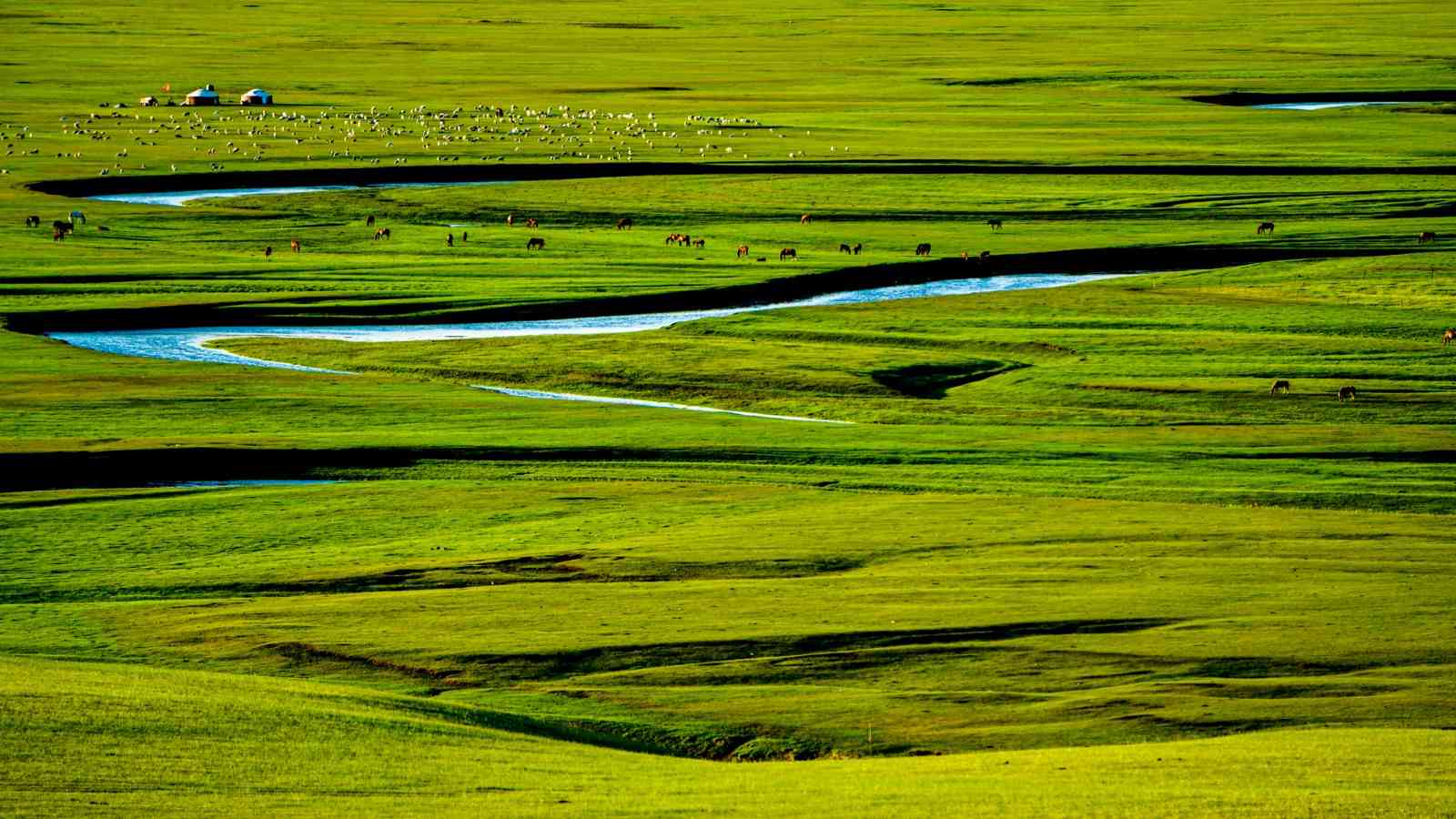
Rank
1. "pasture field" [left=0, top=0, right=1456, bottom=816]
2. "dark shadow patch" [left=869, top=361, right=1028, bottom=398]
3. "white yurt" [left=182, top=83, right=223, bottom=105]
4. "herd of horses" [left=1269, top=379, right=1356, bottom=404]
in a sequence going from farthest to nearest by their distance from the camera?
"white yurt" [left=182, top=83, right=223, bottom=105]
"dark shadow patch" [left=869, top=361, right=1028, bottom=398]
"herd of horses" [left=1269, top=379, right=1356, bottom=404]
"pasture field" [left=0, top=0, right=1456, bottom=816]

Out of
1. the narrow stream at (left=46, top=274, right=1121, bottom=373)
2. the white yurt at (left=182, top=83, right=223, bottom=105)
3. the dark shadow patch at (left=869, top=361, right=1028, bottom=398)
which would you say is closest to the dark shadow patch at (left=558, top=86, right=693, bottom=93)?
the white yurt at (left=182, top=83, right=223, bottom=105)

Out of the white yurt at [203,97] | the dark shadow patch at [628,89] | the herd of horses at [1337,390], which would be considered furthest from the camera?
the dark shadow patch at [628,89]

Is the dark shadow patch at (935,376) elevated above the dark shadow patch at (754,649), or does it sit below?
above

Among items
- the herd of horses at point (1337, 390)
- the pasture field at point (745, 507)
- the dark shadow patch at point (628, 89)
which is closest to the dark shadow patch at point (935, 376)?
the pasture field at point (745, 507)

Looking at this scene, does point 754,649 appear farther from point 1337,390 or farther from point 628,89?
point 628,89

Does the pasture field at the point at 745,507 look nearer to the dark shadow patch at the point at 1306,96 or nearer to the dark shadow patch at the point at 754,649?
the dark shadow patch at the point at 754,649

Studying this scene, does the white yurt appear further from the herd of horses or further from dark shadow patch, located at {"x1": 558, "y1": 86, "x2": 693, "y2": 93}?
the herd of horses

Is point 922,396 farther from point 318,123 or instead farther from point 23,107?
point 23,107
